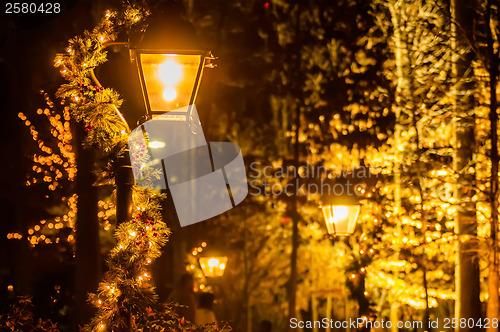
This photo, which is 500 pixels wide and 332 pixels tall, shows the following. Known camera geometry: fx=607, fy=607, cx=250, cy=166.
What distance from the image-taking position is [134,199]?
16.8 ft

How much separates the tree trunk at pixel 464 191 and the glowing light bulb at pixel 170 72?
6.61 m

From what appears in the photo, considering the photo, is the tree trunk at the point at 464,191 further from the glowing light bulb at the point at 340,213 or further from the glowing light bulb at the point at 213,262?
the glowing light bulb at the point at 213,262

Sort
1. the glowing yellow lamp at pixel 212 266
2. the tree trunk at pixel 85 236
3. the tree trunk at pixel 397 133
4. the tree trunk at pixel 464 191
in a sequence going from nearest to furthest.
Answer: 1. the tree trunk at pixel 85 236
2. the tree trunk at pixel 464 191
3. the tree trunk at pixel 397 133
4. the glowing yellow lamp at pixel 212 266

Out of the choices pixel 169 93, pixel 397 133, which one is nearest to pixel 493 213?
pixel 397 133

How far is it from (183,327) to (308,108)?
1382 cm

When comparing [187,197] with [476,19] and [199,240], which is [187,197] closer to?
[199,240]

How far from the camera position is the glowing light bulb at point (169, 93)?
14.3 ft

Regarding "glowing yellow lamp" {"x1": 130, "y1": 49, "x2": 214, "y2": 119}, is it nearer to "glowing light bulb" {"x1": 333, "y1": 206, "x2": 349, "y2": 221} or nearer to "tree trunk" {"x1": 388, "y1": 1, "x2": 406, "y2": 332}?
"glowing light bulb" {"x1": 333, "y1": 206, "x2": 349, "y2": 221}

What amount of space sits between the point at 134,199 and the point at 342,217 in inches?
233

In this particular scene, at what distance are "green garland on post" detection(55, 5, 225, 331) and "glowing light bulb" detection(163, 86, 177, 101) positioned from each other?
2.50 feet

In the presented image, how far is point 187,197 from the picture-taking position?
2378cm

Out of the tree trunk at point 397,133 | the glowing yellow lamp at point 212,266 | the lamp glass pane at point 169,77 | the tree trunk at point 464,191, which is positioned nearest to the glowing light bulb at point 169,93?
the lamp glass pane at point 169,77

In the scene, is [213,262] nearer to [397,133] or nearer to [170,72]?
[397,133]

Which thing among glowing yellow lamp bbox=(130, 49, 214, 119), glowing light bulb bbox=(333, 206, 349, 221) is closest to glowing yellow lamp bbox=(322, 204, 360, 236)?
glowing light bulb bbox=(333, 206, 349, 221)
